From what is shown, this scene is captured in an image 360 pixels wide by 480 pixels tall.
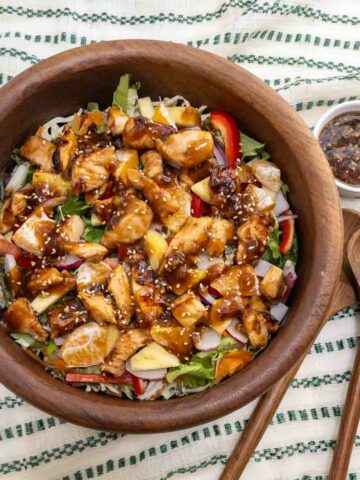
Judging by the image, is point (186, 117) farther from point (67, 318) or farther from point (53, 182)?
point (67, 318)

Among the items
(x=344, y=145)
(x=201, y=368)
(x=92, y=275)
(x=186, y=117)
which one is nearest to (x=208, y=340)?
(x=201, y=368)

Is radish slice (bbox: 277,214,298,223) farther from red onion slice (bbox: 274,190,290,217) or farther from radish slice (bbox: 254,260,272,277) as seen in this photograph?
radish slice (bbox: 254,260,272,277)

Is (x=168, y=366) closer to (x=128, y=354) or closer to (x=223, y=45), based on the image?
(x=128, y=354)

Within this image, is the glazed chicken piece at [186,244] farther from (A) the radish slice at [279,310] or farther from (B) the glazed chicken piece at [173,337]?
(A) the radish slice at [279,310]

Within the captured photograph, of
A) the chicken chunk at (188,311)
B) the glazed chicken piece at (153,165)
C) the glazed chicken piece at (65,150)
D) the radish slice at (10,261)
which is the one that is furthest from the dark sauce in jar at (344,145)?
the radish slice at (10,261)

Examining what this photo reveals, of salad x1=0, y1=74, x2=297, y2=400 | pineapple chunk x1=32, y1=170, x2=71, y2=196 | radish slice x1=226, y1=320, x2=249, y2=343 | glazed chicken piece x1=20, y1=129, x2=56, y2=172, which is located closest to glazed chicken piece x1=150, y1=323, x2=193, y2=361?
→ salad x1=0, y1=74, x2=297, y2=400

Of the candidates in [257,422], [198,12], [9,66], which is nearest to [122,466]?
[257,422]

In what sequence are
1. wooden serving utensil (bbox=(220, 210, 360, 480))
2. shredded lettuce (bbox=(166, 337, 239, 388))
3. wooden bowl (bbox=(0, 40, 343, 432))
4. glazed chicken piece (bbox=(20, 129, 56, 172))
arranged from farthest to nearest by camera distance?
1. wooden serving utensil (bbox=(220, 210, 360, 480))
2. glazed chicken piece (bbox=(20, 129, 56, 172))
3. shredded lettuce (bbox=(166, 337, 239, 388))
4. wooden bowl (bbox=(0, 40, 343, 432))
